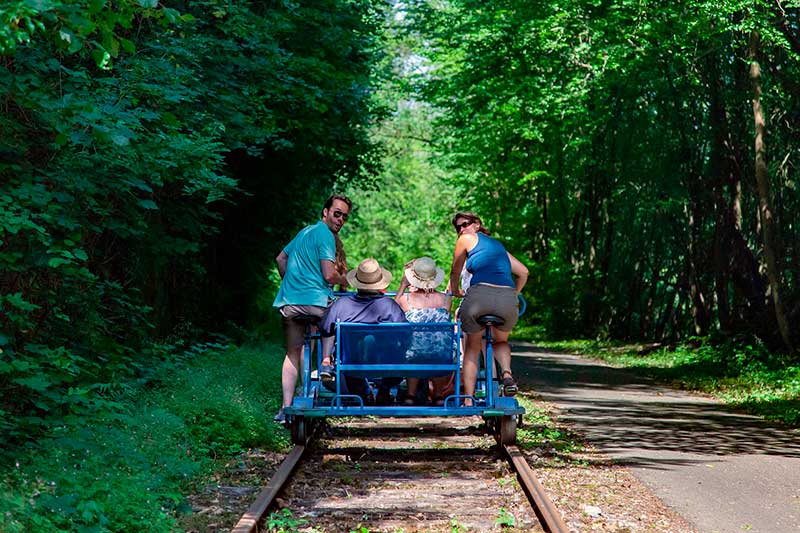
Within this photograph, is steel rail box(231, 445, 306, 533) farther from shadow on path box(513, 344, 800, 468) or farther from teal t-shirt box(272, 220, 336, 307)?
shadow on path box(513, 344, 800, 468)

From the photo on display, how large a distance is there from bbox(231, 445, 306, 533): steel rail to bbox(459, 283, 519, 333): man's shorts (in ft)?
7.03

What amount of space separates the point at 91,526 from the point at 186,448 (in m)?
3.37

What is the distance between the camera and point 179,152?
39.5 feet

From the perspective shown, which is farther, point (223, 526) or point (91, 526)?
point (223, 526)

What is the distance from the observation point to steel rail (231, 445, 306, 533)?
7121 mm

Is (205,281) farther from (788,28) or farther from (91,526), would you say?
(91,526)

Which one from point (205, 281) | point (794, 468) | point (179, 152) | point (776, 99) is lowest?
point (794, 468)

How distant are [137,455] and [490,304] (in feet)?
12.4

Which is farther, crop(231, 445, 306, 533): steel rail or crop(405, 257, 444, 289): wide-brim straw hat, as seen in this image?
crop(405, 257, 444, 289): wide-brim straw hat

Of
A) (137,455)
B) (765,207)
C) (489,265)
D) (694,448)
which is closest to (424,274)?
(489,265)

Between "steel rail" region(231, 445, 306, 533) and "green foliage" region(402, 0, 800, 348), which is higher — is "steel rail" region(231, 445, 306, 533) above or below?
below

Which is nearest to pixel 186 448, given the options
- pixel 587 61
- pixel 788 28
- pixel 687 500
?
pixel 687 500

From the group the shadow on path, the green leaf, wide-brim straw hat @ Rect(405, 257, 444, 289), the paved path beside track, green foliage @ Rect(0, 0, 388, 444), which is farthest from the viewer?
the shadow on path

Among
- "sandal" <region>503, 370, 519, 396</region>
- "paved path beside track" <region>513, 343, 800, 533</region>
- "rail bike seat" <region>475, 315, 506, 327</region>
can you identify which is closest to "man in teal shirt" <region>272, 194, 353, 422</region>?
"rail bike seat" <region>475, 315, 506, 327</region>
